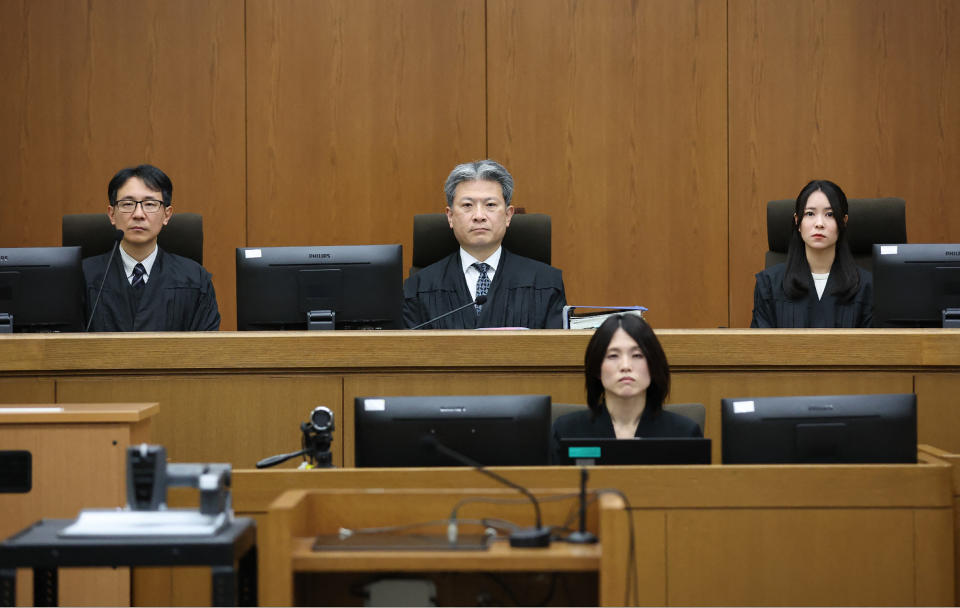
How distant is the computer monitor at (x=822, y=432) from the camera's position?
6.31 ft

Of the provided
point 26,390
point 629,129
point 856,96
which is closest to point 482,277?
point 26,390

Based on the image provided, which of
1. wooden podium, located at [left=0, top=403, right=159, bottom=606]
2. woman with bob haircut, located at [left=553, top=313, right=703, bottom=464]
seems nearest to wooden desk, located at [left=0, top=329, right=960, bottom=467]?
woman with bob haircut, located at [left=553, top=313, right=703, bottom=464]

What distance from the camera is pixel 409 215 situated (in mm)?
5008

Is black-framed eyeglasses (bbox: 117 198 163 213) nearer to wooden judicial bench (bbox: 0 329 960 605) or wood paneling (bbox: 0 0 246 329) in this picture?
wooden judicial bench (bbox: 0 329 960 605)

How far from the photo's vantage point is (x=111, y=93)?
16.3 ft

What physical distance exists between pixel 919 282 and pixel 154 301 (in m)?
2.42

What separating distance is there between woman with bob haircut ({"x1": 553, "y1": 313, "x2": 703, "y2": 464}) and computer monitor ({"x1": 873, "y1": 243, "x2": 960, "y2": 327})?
1022 millimetres

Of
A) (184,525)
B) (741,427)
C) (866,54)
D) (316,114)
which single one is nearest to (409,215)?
(316,114)

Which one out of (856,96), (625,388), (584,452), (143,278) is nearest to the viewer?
(584,452)

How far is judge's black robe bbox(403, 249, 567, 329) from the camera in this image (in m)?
3.35

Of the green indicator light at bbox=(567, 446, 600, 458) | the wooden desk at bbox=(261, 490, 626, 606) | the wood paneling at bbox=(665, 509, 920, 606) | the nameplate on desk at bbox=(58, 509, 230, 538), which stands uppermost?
the green indicator light at bbox=(567, 446, 600, 458)

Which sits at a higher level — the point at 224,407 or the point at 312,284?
the point at 312,284

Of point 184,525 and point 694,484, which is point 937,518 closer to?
point 694,484

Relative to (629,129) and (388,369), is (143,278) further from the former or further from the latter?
(629,129)
